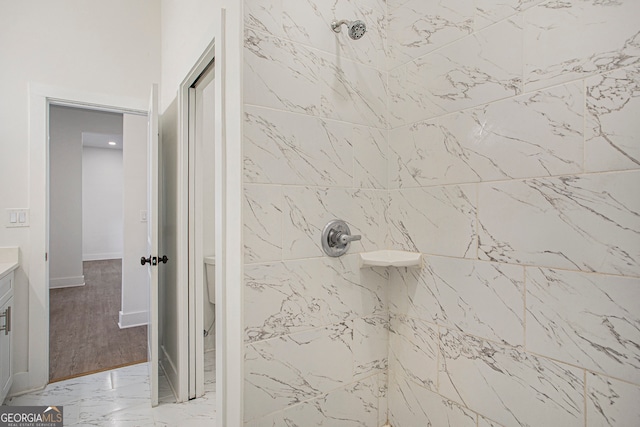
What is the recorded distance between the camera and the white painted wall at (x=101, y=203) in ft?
23.7

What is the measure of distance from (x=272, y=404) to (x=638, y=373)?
966mm

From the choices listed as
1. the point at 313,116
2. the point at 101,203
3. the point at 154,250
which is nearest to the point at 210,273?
the point at 154,250

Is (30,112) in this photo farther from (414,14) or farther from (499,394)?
(499,394)

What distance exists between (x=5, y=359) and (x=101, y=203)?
6258 millimetres

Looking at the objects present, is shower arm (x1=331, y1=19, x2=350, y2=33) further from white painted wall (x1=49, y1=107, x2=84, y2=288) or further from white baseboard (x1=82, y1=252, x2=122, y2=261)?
white baseboard (x1=82, y1=252, x2=122, y2=261)

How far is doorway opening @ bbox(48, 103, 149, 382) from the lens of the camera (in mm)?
3061

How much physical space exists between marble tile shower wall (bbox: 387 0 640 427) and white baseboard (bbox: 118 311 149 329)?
324 centimetres

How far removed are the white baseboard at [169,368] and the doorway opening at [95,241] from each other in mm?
252

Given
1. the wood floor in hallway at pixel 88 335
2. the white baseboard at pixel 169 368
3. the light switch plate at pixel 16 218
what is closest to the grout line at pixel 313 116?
the white baseboard at pixel 169 368

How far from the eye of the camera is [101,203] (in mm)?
7406

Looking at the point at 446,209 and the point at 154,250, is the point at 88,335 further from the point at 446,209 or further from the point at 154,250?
the point at 446,209

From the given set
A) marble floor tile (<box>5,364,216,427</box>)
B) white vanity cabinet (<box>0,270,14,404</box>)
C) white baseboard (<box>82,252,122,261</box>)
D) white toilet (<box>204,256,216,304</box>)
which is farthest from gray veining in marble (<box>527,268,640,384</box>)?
white baseboard (<box>82,252,122,261</box>)

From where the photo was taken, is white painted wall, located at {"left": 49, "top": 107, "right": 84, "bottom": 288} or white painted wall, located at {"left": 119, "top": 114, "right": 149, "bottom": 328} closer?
white painted wall, located at {"left": 119, "top": 114, "right": 149, "bottom": 328}

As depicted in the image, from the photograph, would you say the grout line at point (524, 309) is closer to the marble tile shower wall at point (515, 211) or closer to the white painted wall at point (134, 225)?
the marble tile shower wall at point (515, 211)
